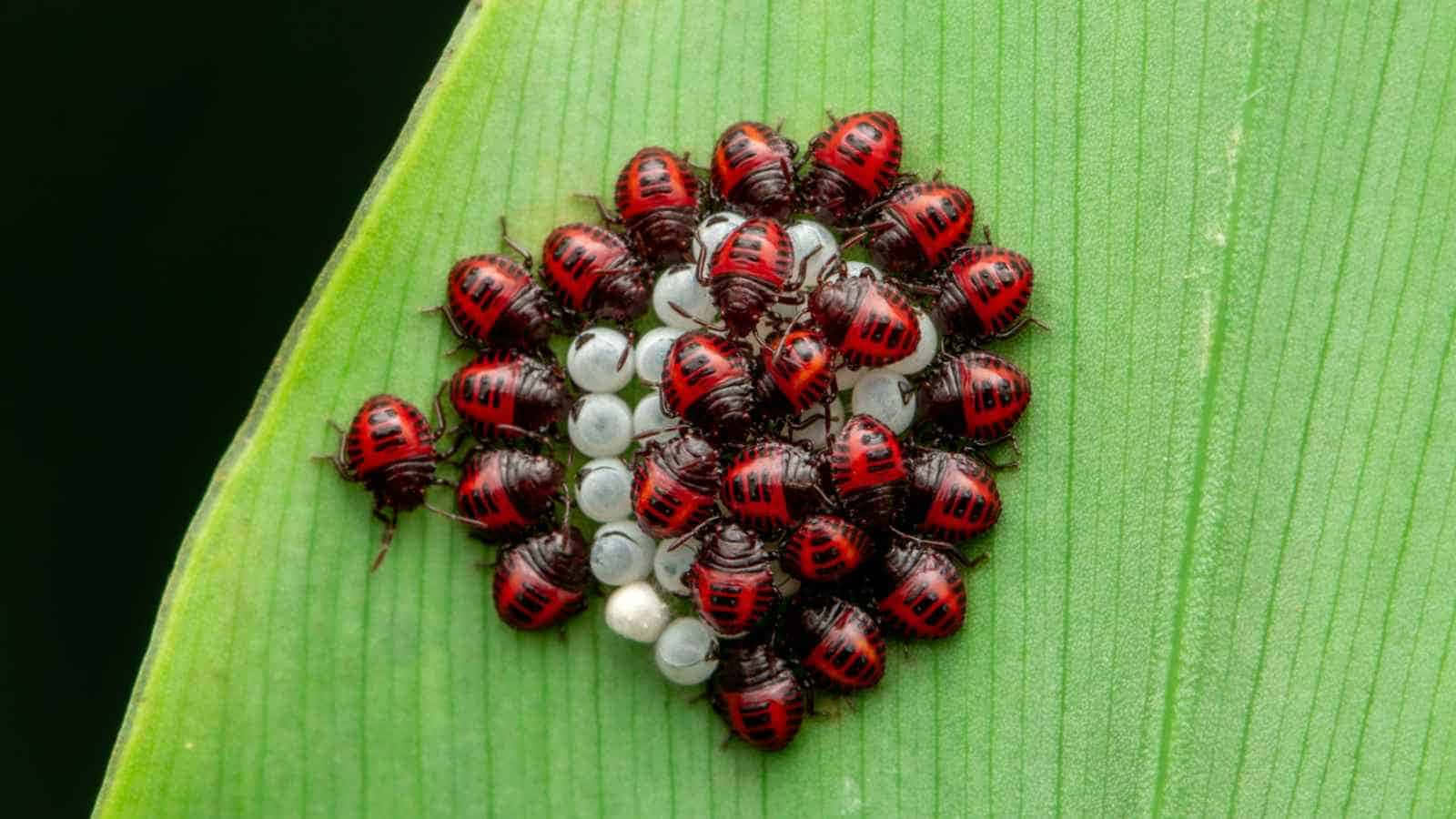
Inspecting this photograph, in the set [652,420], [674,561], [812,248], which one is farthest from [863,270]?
[674,561]

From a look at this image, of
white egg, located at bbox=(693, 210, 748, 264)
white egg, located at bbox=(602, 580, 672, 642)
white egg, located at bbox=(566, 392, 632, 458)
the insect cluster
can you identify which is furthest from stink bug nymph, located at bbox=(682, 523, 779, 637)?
white egg, located at bbox=(693, 210, 748, 264)

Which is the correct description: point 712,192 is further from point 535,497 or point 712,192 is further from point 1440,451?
point 1440,451

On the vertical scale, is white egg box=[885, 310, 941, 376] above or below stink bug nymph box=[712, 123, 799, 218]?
below

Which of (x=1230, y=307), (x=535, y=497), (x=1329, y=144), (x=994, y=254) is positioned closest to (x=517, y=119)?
(x=535, y=497)

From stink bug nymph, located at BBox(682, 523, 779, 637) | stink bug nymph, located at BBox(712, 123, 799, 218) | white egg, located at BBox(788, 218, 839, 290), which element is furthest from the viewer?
white egg, located at BBox(788, 218, 839, 290)

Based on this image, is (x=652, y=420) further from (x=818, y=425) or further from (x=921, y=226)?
(x=921, y=226)

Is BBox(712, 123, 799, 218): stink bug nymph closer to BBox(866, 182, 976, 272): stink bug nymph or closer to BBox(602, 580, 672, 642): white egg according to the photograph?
BBox(866, 182, 976, 272): stink bug nymph
